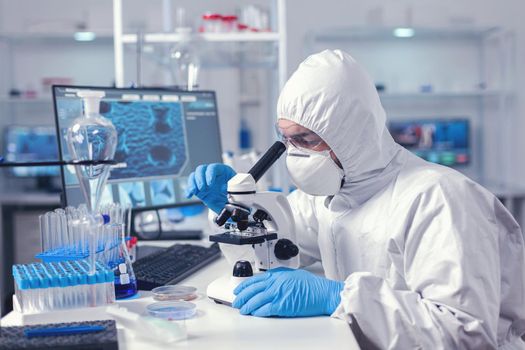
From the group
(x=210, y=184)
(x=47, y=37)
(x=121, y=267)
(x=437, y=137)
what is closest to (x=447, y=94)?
(x=437, y=137)

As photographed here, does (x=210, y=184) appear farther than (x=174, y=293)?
Yes

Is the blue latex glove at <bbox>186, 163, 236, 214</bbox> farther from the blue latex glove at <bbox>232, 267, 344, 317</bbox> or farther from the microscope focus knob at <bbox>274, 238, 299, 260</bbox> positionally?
the blue latex glove at <bbox>232, 267, 344, 317</bbox>

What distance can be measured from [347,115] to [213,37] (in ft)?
3.30

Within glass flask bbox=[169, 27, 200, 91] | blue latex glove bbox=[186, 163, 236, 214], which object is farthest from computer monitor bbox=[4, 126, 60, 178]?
blue latex glove bbox=[186, 163, 236, 214]

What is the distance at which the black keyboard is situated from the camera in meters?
1.43

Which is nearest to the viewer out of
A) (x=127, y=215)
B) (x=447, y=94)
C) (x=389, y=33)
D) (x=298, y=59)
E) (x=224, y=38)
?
(x=127, y=215)

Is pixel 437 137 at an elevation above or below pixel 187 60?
below

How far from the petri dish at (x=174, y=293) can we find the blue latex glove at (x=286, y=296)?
132 mm

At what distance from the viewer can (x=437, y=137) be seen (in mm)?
4707

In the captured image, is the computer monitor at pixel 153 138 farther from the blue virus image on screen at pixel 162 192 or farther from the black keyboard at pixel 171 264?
the black keyboard at pixel 171 264

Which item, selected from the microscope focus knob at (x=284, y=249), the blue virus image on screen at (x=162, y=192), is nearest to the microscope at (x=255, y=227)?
the microscope focus knob at (x=284, y=249)

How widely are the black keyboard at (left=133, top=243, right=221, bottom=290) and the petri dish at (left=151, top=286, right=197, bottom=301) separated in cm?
5

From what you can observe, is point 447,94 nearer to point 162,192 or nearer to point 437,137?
point 437,137

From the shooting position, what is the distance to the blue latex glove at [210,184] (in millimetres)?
1670
